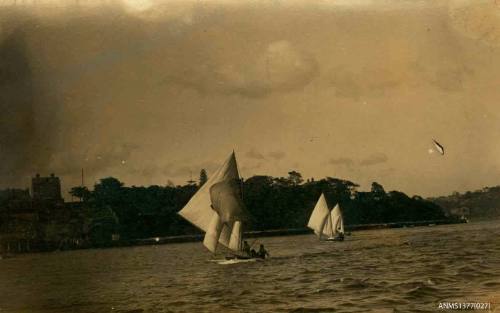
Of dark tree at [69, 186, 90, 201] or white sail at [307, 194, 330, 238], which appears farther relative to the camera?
white sail at [307, 194, 330, 238]

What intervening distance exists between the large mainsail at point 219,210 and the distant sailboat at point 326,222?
51.9ft

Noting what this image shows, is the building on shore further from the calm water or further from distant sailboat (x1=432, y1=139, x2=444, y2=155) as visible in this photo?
distant sailboat (x1=432, y1=139, x2=444, y2=155)

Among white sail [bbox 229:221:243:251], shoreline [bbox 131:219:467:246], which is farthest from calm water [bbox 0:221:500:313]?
shoreline [bbox 131:219:467:246]

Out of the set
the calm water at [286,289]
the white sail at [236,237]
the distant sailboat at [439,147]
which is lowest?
the calm water at [286,289]

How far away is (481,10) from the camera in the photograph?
12945 millimetres

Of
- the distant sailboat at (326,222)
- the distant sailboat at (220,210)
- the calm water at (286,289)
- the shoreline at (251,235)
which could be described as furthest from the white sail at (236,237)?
the shoreline at (251,235)

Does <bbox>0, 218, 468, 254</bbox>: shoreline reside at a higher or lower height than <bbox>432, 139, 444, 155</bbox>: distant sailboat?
lower

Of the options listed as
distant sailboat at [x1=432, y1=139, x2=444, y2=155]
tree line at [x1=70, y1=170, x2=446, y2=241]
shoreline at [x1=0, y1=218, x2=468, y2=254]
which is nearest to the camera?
distant sailboat at [x1=432, y1=139, x2=444, y2=155]

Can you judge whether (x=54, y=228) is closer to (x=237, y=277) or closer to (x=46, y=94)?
(x=237, y=277)

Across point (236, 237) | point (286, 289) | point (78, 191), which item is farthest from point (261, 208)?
point (286, 289)

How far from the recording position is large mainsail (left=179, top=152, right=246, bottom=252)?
20.7 meters

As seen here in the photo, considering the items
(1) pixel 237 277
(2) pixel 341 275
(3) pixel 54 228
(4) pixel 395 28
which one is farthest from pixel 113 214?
(4) pixel 395 28

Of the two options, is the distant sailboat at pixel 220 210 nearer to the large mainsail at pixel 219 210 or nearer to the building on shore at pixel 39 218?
the large mainsail at pixel 219 210

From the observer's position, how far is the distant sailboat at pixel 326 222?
40.1 meters
